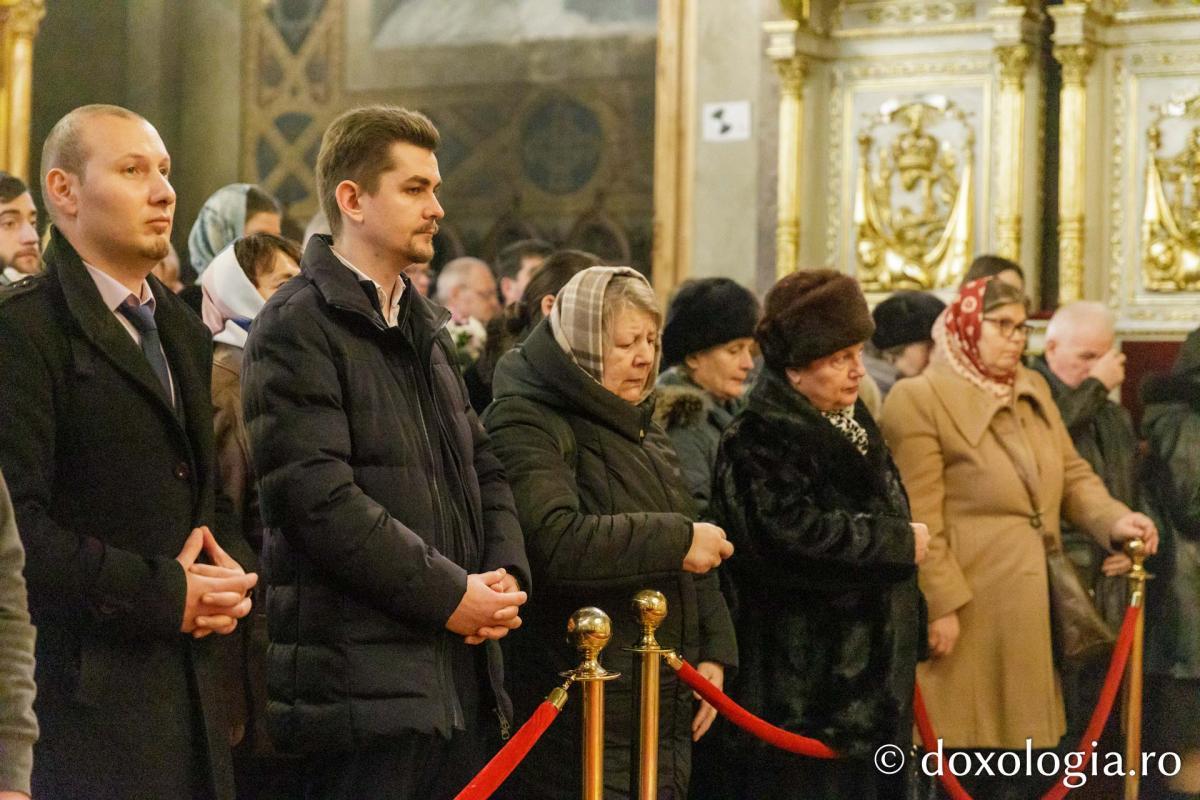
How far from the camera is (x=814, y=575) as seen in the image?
174 inches

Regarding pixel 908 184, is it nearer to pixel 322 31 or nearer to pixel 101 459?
pixel 322 31

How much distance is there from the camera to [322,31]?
42.4ft

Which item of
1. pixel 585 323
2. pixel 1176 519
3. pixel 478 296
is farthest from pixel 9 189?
pixel 1176 519

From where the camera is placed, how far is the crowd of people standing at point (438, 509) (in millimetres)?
3027

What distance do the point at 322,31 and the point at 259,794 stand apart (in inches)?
373

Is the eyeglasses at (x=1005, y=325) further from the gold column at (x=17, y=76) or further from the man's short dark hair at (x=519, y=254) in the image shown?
the gold column at (x=17, y=76)

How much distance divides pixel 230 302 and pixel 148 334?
38.1 inches

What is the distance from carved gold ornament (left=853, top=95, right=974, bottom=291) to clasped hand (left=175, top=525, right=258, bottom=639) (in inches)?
262

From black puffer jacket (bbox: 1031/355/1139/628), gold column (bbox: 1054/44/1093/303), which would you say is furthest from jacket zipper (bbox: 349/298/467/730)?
gold column (bbox: 1054/44/1093/303)

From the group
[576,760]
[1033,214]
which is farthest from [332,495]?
[1033,214]

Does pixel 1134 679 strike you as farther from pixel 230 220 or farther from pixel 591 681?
pixel 230 220

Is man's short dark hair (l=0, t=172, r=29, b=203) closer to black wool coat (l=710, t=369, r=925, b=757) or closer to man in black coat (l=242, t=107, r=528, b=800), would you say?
man in black coat (l=242, t=107, r=528, b=800)

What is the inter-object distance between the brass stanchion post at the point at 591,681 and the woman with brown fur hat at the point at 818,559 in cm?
96

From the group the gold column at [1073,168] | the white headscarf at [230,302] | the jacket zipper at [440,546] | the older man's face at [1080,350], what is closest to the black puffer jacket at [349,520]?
the jacket zipper at [440,546]
